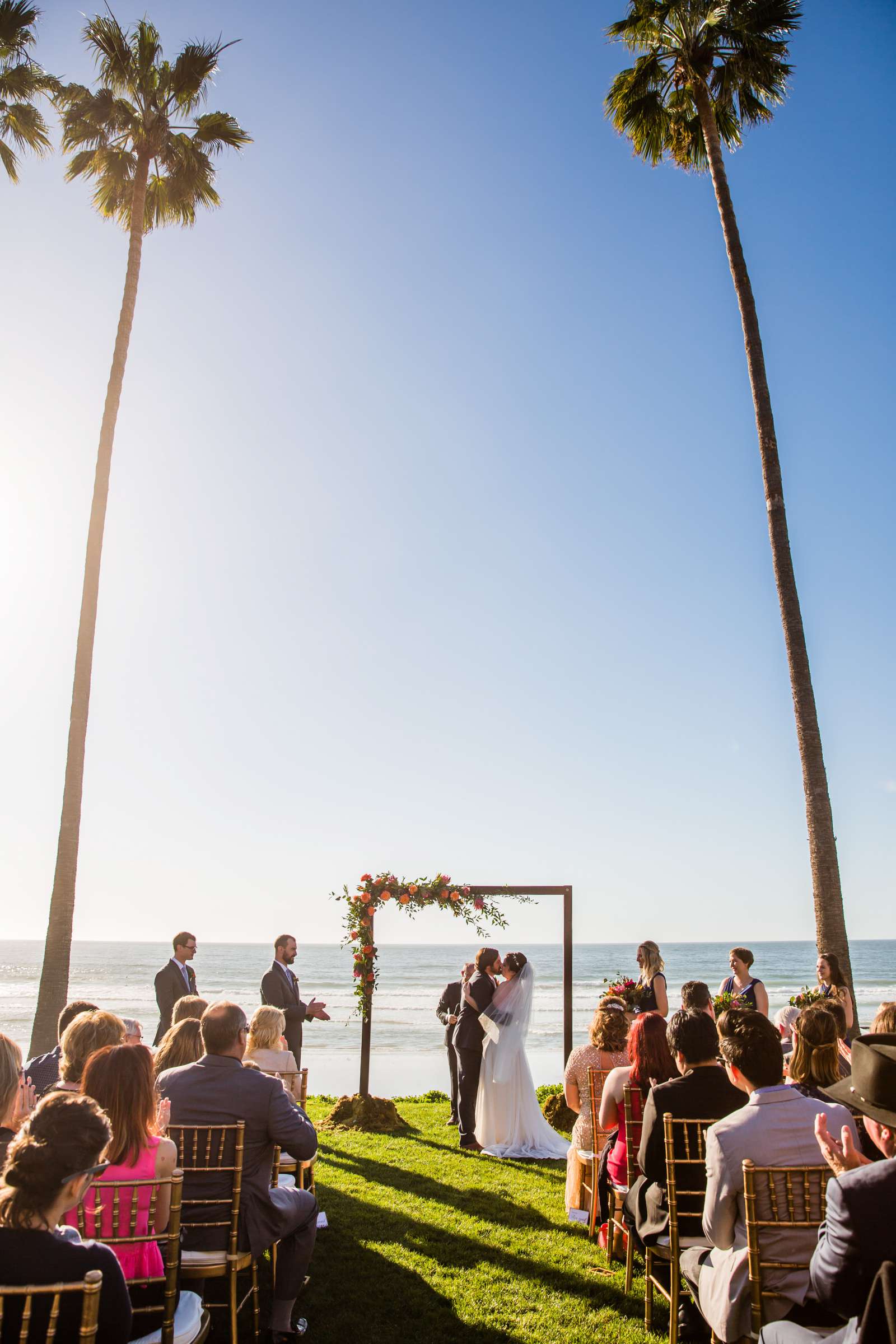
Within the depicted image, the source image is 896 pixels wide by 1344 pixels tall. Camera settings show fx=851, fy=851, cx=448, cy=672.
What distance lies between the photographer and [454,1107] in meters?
10.3

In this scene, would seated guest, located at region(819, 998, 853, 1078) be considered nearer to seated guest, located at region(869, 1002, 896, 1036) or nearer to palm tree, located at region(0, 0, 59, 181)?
seated guest, located at region(869, 1002, 896, 1036)

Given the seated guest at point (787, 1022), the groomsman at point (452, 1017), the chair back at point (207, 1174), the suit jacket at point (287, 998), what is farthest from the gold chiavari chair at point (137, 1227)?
the groomsman at point (452, 1017)

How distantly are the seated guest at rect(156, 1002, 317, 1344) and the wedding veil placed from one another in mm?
4964

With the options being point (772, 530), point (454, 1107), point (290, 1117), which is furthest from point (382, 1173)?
point (772, 530)

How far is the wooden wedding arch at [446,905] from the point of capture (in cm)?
1093

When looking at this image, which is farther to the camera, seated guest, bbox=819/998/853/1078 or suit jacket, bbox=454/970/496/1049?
suit jacket, bbox=454/970/496/1049

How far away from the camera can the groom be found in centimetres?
918

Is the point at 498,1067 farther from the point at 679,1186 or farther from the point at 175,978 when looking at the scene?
the point at 679,1186

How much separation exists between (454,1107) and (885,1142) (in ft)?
28.5

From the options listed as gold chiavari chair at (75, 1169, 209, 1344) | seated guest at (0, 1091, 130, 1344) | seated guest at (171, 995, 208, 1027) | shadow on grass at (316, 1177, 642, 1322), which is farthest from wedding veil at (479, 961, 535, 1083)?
seated guest at (0, 1091, 130, 1344)

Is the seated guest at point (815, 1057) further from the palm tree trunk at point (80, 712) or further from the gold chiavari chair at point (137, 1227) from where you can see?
the palm tree trunk at point (80, 712)

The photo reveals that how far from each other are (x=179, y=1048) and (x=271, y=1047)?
142cm

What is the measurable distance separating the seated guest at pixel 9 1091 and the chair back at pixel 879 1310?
2.86 metres

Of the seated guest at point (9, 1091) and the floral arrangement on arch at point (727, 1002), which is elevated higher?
the seated guest at point (9, 1091)
